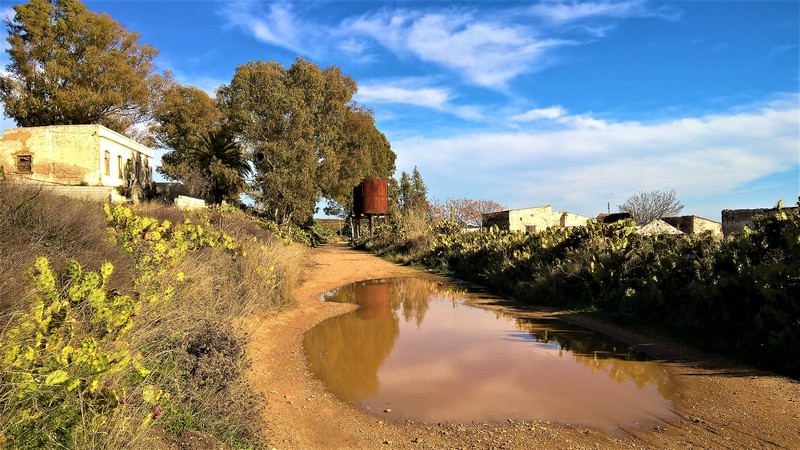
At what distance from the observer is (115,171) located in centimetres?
2511

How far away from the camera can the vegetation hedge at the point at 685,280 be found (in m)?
6.70

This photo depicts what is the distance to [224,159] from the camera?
1168 inches

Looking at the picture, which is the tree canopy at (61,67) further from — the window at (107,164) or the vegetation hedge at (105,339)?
the vegetation hedge at (105,339)

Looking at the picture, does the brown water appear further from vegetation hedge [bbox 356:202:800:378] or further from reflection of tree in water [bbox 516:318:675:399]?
vegetation hedge [bbox 356:202:800:378]

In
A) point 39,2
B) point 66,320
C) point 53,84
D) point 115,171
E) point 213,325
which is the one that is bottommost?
point 213,325

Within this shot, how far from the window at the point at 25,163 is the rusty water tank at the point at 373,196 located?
18.9 meters

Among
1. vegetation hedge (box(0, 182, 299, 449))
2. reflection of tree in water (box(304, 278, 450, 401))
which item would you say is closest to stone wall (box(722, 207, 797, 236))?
reflection of tree in water (box(304, 278, 450, 401))

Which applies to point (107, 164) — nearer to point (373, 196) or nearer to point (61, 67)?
point (61, 67)

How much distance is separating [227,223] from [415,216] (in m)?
15.4

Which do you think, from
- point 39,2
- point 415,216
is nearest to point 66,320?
point 415,216

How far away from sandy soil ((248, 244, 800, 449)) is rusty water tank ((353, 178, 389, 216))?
2698 cm

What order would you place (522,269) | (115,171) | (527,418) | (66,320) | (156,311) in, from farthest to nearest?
(115,171), (522,269), (527,418), (156,311), (66,320)

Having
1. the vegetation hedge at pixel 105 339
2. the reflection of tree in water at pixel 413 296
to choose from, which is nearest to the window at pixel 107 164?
the reflection of tree in water at pixel 413 296

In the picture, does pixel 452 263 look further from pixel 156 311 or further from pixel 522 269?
pixel 156 311
